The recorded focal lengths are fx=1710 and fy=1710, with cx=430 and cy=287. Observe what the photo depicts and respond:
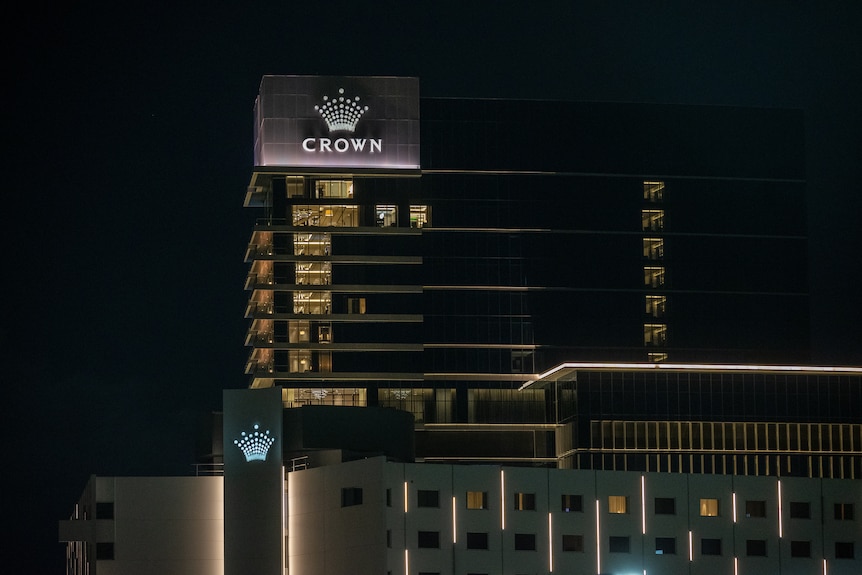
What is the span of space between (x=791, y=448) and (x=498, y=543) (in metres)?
63.1

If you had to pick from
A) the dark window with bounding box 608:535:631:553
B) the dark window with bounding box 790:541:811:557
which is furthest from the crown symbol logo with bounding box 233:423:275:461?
the dark window with bounding box 790:541:811:557

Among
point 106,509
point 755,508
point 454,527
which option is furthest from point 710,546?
point 106,509

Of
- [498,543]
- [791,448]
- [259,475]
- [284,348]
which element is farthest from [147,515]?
[791,448]

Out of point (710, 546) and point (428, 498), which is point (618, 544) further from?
point (428, 498)

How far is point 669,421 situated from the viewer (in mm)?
Answer: 186000

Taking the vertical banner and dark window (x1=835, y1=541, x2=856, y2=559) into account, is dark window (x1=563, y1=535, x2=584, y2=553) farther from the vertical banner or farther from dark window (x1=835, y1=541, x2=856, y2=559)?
the vertical banner

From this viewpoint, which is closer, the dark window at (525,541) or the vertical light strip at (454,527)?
the vertical light strip at (454,527)

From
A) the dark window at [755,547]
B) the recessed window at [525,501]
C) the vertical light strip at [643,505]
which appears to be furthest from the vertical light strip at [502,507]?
the dark window at [755,547]

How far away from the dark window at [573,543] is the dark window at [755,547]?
13896 millimetres

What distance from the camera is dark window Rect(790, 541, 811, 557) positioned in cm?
14012

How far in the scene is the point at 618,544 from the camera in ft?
452

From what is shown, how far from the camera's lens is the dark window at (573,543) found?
13675 cm

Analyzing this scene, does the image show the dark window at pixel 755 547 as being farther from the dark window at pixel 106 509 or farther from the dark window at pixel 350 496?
the dark window at pixel 106 509

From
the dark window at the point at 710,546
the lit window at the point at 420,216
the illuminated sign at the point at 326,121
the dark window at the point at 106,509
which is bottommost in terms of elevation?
the dark window at the point at 710,546
